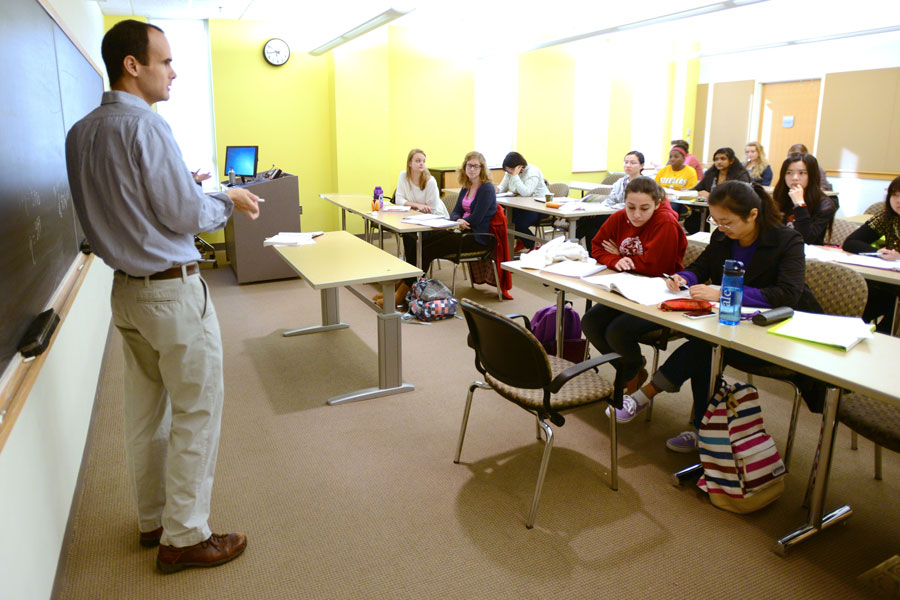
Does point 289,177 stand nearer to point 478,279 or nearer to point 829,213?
point 478,279

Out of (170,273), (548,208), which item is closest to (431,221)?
(548,208)

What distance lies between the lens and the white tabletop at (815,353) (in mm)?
1687

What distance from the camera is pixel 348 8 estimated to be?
260 inches

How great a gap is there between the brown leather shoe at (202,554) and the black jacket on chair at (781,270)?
2182 millimetres

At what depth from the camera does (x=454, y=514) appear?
Result: 7.46 feet

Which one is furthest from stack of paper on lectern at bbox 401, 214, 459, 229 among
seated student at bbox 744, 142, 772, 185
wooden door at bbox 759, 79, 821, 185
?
wooden door at bbox 759, 79, 821, 185

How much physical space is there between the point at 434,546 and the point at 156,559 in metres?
0.92

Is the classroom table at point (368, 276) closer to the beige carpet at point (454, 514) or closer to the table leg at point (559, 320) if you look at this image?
the beige carpet at point (454, 514)

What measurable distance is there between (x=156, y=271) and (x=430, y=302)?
3033 mm

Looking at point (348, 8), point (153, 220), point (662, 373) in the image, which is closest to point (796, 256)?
point (662, 373)

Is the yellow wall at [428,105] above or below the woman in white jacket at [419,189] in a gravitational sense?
above

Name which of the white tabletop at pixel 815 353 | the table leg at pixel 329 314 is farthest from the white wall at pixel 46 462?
the white tabletop at pixel 815 353

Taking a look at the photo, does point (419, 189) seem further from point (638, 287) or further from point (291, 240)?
point (638, 287)

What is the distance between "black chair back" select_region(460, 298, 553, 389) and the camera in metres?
2.08
